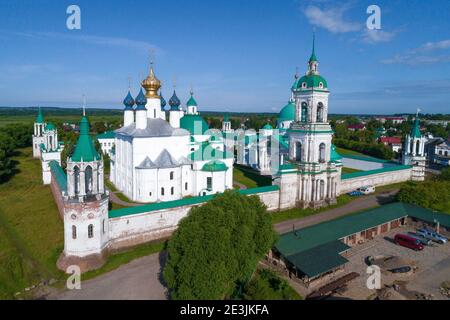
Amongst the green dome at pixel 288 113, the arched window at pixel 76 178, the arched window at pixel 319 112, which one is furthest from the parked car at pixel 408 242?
the green dome at pixel 288 113

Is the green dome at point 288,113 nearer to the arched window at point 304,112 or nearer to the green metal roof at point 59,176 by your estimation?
the arched window at point 304,112

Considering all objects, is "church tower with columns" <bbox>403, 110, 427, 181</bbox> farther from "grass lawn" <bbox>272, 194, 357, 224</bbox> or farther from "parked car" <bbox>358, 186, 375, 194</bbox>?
"grass lawn" <bbox>272, 194, 357, 224</bbox>

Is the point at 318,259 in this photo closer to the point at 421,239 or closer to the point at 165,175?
the point at 421,239

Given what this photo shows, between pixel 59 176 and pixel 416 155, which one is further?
pixel 416 155

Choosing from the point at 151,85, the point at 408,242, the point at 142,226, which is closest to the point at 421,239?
the point at 408,242

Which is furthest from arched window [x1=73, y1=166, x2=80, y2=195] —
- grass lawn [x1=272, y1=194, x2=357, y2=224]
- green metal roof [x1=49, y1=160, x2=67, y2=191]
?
grass lawn [x1=272, y1=194, x2=357, y2=224]
